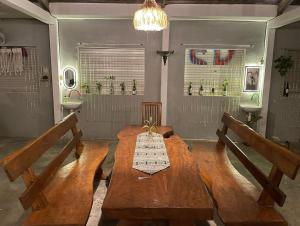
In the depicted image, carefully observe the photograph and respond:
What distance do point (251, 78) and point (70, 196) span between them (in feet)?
14.7

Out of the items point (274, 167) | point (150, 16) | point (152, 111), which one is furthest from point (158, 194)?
point (152, 111)

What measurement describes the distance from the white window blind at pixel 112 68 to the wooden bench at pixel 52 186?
2.58 m

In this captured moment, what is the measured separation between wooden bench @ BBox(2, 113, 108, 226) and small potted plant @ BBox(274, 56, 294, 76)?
14.0 ft

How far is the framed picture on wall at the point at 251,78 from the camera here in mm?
5230

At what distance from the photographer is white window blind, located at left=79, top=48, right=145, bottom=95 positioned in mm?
5238

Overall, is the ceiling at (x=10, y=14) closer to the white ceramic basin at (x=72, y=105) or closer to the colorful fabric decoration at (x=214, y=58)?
the white ceramic basin at (x=72, y=105)

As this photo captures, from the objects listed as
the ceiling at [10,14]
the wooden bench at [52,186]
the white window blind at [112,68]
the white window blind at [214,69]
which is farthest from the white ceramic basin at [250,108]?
the ceiling at [10,14]

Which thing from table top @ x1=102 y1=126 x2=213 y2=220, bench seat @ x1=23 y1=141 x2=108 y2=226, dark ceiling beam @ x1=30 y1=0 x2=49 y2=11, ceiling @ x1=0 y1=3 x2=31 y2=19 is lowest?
bench seat @ x1=23 y1=141 x2=108 y2=226

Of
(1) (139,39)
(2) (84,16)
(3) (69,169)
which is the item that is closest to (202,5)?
(1) (139,39)

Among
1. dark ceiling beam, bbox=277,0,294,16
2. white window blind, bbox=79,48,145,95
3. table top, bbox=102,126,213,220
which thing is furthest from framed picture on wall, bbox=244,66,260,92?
table top, bbox=102,126,213,220

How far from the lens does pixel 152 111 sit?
13.7 ft

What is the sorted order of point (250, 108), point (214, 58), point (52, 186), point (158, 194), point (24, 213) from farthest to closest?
point (214, 58) < point (250, 108) < point (24, 213) < point (52, 186) < point (158, 194)

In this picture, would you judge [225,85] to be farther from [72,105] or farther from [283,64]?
[72,105]

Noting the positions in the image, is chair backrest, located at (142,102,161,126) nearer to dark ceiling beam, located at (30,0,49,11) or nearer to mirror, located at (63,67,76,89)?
mirror, located at (63,67,76,89)
